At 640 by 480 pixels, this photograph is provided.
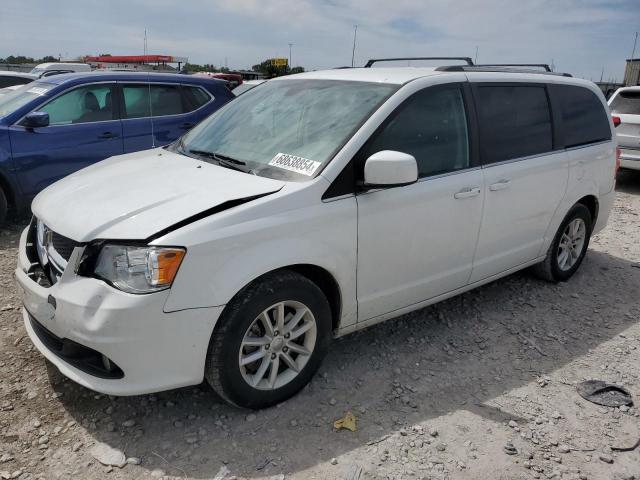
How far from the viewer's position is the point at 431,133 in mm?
3436

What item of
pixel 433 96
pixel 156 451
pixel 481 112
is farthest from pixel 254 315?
pixel 481 112

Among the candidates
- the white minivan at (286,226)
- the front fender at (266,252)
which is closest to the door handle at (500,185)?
the white minivan at (286,226)

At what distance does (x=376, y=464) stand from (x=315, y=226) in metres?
1.19

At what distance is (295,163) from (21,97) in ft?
15.4

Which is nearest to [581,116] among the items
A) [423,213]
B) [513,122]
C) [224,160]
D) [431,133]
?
[513,122]

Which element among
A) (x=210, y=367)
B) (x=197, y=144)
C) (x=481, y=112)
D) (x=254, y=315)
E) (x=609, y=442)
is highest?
(x=481, y=112)

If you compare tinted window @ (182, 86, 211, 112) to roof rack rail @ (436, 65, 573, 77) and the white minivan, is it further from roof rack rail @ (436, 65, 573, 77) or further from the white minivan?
roof rack rail @ (436, 65, 573, 77)

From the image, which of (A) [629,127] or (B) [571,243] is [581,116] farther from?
(A) [629,127]

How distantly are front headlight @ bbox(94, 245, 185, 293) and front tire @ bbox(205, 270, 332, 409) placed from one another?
35 cm

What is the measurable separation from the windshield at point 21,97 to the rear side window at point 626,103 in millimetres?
8608

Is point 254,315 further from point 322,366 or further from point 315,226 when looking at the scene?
point 322,366

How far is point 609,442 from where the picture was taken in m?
2.87

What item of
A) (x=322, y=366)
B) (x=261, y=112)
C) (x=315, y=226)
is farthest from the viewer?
(x=261, y=112)

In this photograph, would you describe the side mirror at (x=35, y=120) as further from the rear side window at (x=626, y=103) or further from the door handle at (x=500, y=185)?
the rear side window at (x=626, y=103)
